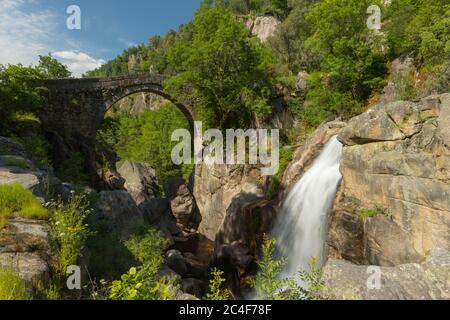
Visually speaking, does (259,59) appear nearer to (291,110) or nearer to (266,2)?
(291,110)

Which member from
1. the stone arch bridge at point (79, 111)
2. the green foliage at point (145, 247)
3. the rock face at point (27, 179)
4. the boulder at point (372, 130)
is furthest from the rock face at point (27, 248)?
the stone arch bridge at point (79, 111)

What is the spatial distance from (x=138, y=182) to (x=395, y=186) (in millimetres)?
19619

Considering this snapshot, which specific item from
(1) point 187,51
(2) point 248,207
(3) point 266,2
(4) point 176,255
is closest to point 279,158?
(2) point 248,207

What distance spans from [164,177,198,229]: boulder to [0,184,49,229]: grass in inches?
717

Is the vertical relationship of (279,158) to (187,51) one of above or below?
below

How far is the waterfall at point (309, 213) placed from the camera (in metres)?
11.0

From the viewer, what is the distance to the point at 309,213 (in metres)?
11.7

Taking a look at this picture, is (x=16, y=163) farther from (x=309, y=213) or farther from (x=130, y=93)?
(x=130, y=93)

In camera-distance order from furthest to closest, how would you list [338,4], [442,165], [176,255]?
1. [338,4]
2. [176,255]
3. [442,165]

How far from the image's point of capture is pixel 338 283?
10.8ft

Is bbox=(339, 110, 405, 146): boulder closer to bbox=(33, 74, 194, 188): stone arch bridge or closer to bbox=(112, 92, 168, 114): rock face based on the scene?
bbox=(33, 74, 194, 188): stone arch bridge

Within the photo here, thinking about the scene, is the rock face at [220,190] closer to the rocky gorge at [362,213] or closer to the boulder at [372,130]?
the rocky gorge at [362,213]

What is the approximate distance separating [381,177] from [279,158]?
8.43m

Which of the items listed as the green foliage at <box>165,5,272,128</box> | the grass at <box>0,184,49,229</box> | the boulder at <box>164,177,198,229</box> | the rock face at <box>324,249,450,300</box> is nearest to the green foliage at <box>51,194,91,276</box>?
the grass at <box>0,184,49,229</box>
